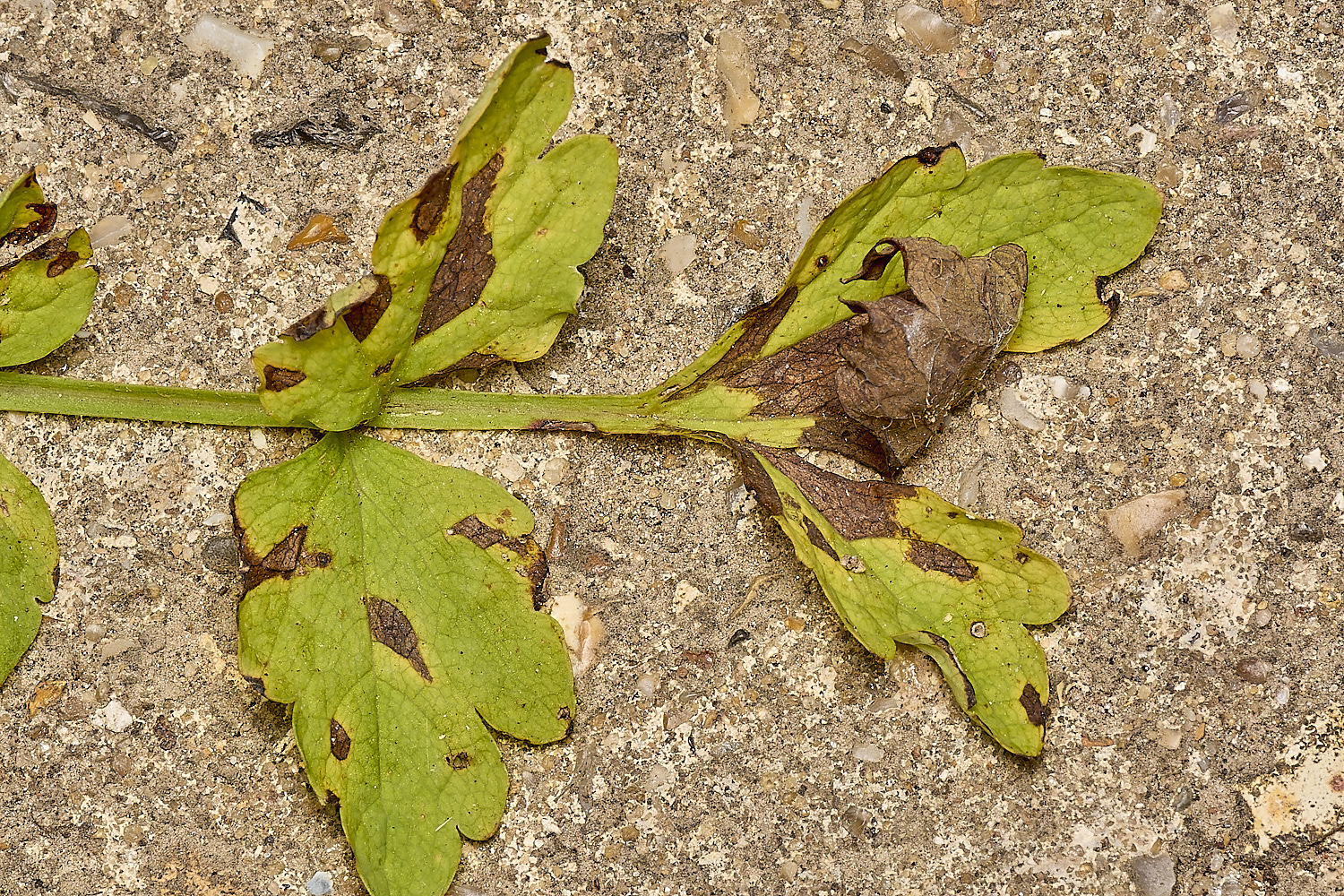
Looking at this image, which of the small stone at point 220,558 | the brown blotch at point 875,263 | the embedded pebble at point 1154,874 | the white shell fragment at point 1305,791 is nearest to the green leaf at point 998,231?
the brown blotch at point 875,263

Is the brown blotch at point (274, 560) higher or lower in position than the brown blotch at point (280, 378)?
lower

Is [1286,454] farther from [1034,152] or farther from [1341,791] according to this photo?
[1034,152]

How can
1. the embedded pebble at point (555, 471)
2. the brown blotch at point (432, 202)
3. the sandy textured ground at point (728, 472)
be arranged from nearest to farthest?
the brown blotch at point (432, 202), the sandy textured ground at point (728, 472), the embedded pebble at point (555, 471)

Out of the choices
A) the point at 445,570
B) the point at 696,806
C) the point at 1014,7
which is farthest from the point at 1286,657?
the point at 445,570

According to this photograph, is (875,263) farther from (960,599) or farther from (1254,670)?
(1254,670)

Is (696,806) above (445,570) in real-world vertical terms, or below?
below

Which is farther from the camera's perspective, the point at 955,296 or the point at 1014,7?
the point at 1014,7

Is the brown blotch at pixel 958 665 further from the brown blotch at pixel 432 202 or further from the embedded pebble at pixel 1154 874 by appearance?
the brown blotch at pixel 432 202

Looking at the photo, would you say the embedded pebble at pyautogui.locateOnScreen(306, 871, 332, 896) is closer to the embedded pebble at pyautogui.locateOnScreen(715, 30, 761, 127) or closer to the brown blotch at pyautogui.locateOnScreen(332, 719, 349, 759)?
the brown blotch at pyautogui.locateOnScreen(332, 719, 349, 759)
